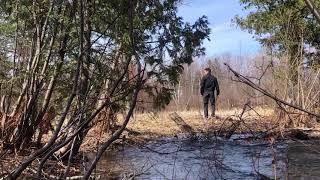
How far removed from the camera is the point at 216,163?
26.3ft

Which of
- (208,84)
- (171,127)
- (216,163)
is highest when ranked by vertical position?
(208,84)

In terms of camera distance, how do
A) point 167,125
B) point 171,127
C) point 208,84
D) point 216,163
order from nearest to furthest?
1. point 216,163
2. point 171,127
3. point 167,125
4. point 208,84

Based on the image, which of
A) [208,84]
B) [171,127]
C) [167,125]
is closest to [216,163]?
[171,127]

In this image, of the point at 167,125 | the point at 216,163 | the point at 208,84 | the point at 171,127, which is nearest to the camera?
the point at 216,163

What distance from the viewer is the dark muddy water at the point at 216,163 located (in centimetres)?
790

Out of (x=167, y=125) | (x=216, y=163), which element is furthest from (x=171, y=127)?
(x=216, y=163)

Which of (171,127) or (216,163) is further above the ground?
(171,127)

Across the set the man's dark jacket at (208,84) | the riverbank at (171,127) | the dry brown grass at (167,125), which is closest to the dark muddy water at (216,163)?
the riverbank at (171,127)

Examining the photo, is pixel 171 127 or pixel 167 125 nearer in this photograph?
pixel 171 127

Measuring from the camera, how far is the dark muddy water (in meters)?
7.90

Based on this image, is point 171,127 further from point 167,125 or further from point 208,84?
point 208,84

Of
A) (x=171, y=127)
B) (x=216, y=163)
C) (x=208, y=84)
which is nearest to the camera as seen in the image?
(x=216, y=163)

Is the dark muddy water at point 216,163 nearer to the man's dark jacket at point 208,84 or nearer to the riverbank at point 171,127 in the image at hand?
the riverbank at point 171,127

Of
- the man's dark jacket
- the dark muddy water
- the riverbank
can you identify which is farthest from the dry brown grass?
the dark muddy water
